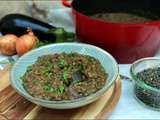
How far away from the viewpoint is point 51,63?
2.55 ft

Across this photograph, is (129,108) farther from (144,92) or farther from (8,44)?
(8,44)

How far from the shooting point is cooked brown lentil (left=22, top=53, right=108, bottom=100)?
0.69 meters

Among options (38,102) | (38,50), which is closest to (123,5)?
(38,50)

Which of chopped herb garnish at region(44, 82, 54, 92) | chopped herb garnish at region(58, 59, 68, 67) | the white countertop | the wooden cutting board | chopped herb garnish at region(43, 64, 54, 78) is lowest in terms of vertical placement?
the white countertop

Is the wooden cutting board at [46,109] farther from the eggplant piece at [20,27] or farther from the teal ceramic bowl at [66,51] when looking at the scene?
the eggplant piece at [20,27]

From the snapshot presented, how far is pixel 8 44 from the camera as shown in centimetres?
91

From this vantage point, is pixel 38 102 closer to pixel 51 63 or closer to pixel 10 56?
pixel 51 63

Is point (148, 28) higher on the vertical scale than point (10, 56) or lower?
higher

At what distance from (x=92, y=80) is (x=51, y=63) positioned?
0.12 m

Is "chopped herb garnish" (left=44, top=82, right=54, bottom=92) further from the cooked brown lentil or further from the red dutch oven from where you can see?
the red dutch oven

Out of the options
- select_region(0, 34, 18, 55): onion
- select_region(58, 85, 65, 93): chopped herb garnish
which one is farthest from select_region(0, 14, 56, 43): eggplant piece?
select_region(58, 85, 65, 93): chopped herb garnish

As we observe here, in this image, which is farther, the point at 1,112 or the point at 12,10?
the point at 12,10

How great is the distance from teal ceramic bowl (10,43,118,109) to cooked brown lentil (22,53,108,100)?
0.01 m

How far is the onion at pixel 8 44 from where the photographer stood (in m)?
0.91
